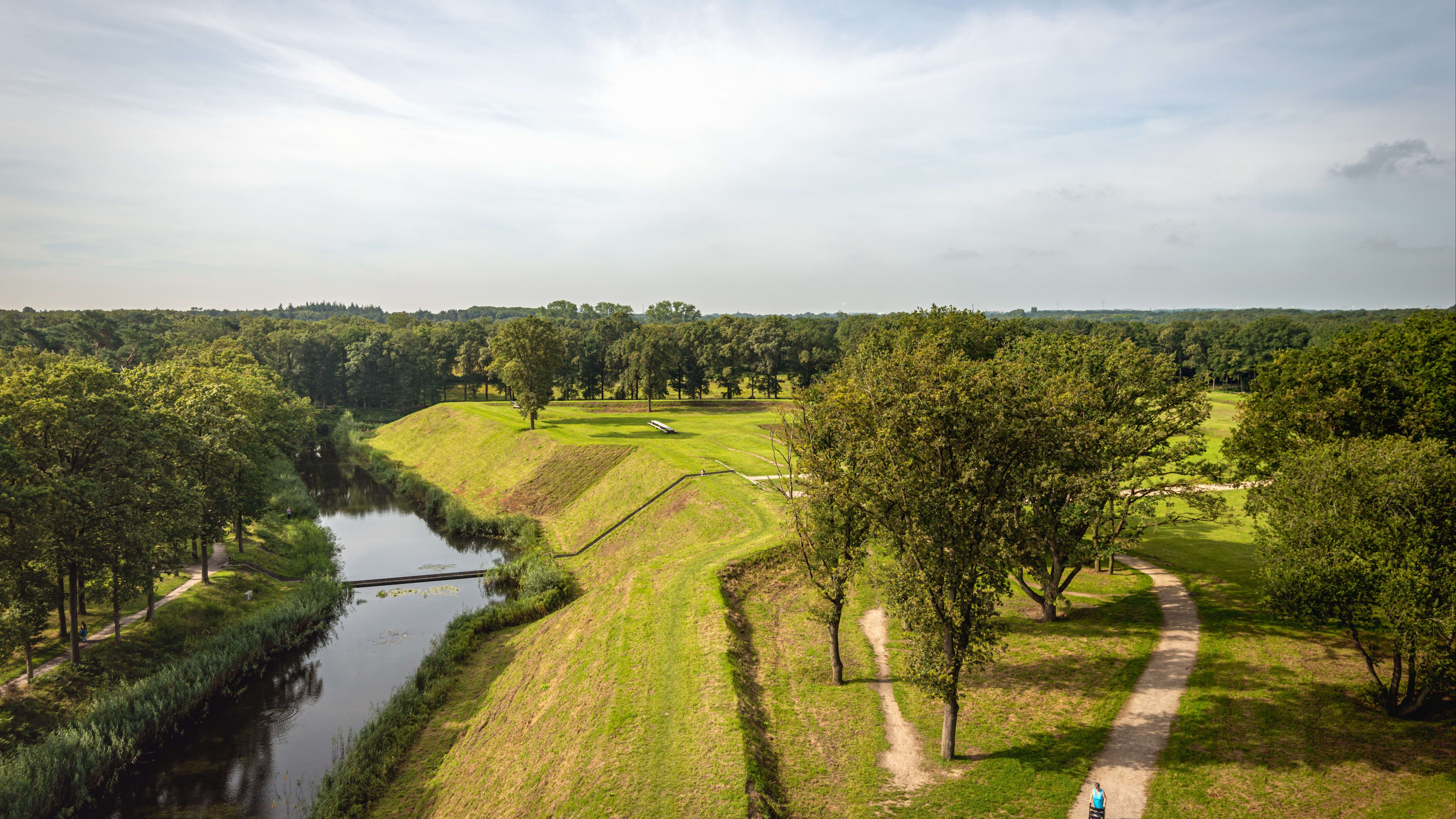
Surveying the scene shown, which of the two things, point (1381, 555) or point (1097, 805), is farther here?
point (1381, 555)

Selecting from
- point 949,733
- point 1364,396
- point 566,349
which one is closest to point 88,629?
point 949,733

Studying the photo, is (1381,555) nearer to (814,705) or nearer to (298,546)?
(814,705)

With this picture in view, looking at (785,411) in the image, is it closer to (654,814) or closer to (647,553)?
(654,814)

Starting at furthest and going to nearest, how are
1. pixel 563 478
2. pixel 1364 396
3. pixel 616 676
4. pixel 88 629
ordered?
pixel 563 478, pixel 88 629, pixel 1364 396, pixel 616 676

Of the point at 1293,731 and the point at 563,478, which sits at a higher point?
the point at 563,478

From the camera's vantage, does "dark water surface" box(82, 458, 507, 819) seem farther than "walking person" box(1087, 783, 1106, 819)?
Yes

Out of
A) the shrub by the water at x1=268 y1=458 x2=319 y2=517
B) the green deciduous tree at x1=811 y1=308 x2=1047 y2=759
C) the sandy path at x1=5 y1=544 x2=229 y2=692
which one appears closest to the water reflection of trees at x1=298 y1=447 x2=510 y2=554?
the shrub by the water at x1=268 y1=458 x2=319 y2=517

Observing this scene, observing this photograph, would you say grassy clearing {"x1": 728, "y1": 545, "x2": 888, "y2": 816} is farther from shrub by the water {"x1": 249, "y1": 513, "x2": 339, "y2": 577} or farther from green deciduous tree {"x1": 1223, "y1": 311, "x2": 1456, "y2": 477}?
shrub by the water {"x1": 249, "y1": 513, "x2": 339, "y2": 577}
